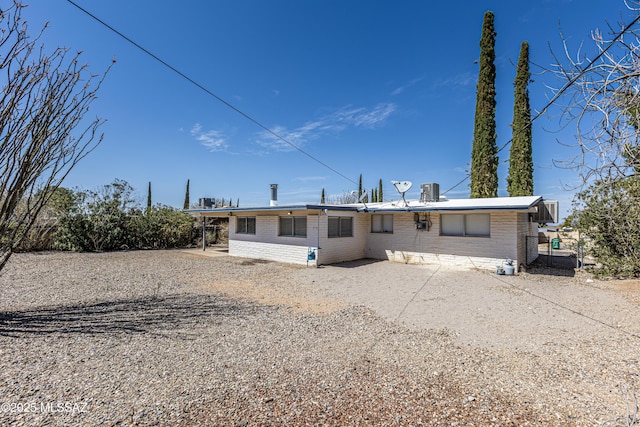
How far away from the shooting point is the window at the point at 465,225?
11.1 m

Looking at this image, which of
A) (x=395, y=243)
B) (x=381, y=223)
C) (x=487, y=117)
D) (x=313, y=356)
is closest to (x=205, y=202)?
(x=381, y=223)

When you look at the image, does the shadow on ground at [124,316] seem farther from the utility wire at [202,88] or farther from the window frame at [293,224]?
the window frame at [293,224]

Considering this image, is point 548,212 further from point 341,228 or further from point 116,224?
point 116,224

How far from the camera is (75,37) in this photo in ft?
15.5

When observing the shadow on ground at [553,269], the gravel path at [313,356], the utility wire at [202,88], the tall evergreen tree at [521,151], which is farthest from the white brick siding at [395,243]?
the tall evergreen tree at [521,151]

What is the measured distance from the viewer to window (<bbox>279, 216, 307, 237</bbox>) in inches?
483

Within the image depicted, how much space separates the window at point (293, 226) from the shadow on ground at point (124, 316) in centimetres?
623

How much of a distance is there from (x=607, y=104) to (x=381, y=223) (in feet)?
38.4

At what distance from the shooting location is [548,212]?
11.9 m

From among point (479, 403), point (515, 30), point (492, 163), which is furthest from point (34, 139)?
point (492, 163)

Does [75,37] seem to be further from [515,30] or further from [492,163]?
[492,163]

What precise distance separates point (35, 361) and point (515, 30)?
369 inches

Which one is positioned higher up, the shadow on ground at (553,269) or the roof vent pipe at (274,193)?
the roof vent pipe at (274,193)

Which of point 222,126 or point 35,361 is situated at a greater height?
point 222,126
